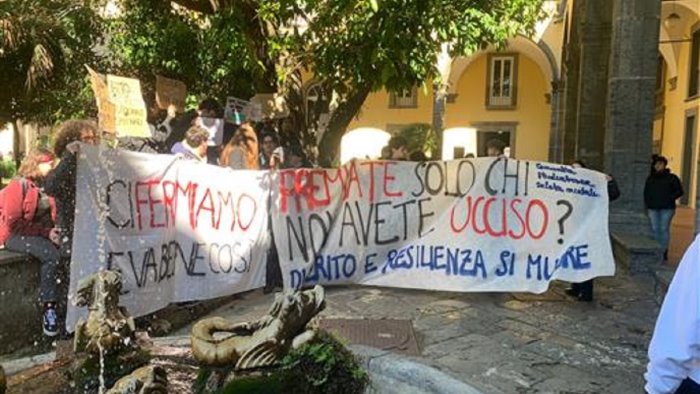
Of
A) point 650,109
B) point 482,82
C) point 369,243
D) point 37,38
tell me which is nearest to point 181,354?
point 369,243

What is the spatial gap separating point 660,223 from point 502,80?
22308 millimetres

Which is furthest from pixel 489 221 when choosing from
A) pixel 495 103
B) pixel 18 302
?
pixel 495 103

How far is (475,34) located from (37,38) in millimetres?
9386

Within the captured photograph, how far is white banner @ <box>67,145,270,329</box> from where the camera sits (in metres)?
5.29

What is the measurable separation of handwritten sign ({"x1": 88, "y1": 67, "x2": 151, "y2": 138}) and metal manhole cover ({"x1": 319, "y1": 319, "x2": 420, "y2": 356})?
2831 mm

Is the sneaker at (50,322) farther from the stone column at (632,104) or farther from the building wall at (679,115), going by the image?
the building wall at (679,115)

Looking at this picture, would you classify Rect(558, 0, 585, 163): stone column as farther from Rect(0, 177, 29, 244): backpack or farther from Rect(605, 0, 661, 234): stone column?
Rect(0, 177, 29, 244): backpack

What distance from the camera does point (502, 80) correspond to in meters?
31.3

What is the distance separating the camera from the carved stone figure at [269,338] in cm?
320

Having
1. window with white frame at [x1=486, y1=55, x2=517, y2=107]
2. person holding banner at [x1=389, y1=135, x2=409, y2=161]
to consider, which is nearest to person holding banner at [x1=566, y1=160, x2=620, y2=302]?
person holding banner at [x1=389, y1=135, x2=409, y2=161]

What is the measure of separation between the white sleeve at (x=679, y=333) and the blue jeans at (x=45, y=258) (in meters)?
4.42

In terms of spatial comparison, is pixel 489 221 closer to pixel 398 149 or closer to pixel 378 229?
pixel 378 229

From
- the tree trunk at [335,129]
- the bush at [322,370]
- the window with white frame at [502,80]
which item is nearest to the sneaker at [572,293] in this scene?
the tree trunk at [335,129]

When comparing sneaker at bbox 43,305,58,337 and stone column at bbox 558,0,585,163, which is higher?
stone column at bbox 558,0,585,163
